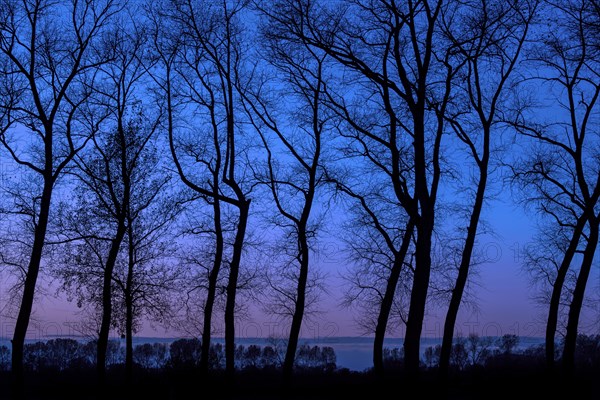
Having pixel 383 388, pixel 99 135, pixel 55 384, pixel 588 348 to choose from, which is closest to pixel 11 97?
pixel 99 135

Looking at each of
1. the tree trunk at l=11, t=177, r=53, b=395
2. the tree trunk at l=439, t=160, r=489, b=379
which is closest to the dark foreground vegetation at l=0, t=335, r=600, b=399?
the tree trunk at l=439, t=160, r=489, b=379

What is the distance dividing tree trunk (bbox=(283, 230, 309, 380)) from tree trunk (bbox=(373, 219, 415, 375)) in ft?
11.4

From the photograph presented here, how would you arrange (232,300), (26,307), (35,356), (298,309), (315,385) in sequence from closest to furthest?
(26,307) → (315,385) → (232,300) → (298,309) → (35,356)

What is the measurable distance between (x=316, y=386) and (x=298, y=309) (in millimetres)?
3249

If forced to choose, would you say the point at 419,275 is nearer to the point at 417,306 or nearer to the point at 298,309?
the point at 417,306

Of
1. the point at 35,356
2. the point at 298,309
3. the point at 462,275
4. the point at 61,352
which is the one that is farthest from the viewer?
the point at 61,352

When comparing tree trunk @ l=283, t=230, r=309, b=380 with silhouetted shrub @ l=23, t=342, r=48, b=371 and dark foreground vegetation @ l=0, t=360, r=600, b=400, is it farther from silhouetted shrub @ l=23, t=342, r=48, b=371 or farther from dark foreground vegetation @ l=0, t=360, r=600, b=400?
silhouetted shrub @ l=23, t=342, r=48, b=371

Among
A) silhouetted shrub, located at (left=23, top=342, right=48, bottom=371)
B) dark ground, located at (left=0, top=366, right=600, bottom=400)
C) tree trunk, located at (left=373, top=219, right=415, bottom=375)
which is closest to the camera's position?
dark ground, located at (left=0, top=366, right=600, bottom=400)

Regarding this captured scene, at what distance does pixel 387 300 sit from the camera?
32.7 m

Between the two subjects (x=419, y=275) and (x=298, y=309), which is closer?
(x=419, y=275)

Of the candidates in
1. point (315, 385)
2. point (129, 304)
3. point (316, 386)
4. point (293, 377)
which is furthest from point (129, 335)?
point (316, 386)

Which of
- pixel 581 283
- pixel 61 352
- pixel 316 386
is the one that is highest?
pixel 581 283

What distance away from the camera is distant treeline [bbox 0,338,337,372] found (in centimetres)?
3625

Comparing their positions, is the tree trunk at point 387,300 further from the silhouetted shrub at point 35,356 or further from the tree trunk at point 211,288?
the silhouetted shrub at point 35,356
